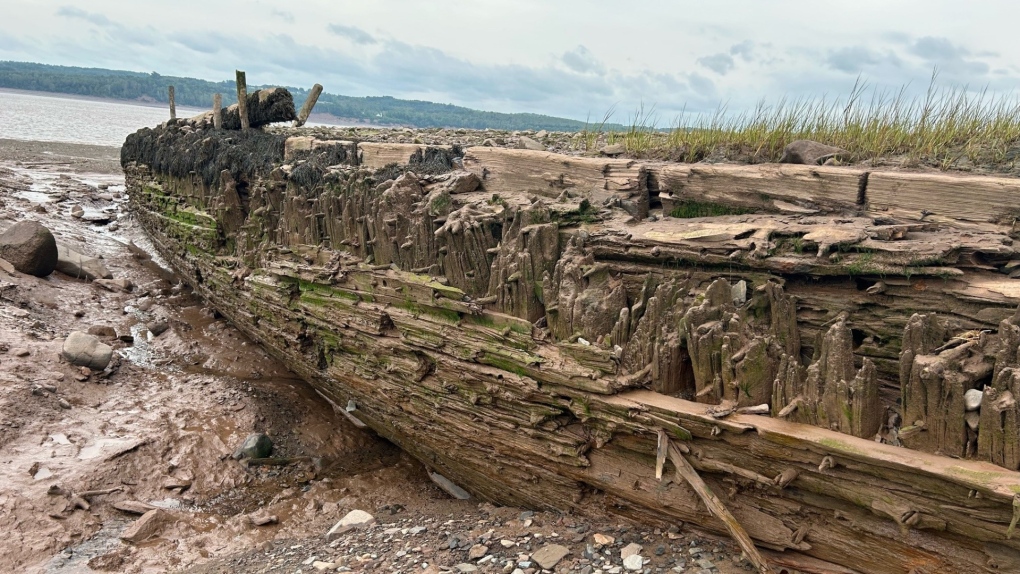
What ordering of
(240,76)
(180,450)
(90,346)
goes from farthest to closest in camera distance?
(240,76), (90,346), (180,450)

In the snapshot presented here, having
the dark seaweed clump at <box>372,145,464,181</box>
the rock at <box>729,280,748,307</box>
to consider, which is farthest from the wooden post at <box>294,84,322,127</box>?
the rock at <box>729,280,748,307</box>

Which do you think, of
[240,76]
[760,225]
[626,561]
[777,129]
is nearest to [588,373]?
[626,561]

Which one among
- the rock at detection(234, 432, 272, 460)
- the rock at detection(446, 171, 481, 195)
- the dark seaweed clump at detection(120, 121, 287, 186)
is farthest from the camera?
the dark seaweed clump at detection(120, 121, 287, 186)

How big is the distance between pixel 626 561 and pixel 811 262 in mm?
2751

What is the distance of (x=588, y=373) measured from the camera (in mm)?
5605

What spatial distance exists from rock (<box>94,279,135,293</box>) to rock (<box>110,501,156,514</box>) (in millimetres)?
8706

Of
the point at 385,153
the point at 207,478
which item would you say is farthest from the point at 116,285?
the point at 385,153

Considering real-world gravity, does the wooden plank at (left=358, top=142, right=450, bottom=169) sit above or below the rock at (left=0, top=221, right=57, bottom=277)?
above

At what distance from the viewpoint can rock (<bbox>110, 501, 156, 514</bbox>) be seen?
776cm

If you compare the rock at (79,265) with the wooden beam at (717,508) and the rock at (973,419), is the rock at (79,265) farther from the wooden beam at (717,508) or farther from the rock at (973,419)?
the rock at (973,419)

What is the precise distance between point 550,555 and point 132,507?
212 inches

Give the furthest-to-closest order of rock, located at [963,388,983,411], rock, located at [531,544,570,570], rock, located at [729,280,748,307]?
rock, located at [729,280,748,307] → rock, located at [531,544,570,570] → rock, located at [963,388,983,411]

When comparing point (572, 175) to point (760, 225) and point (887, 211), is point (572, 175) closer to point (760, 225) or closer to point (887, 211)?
point (760, 225)

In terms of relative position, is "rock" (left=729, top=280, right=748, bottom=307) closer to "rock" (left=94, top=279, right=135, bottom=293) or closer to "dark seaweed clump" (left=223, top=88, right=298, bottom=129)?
"dark seaweed clump" (left=223, top=88, right=298, bottom=129)
